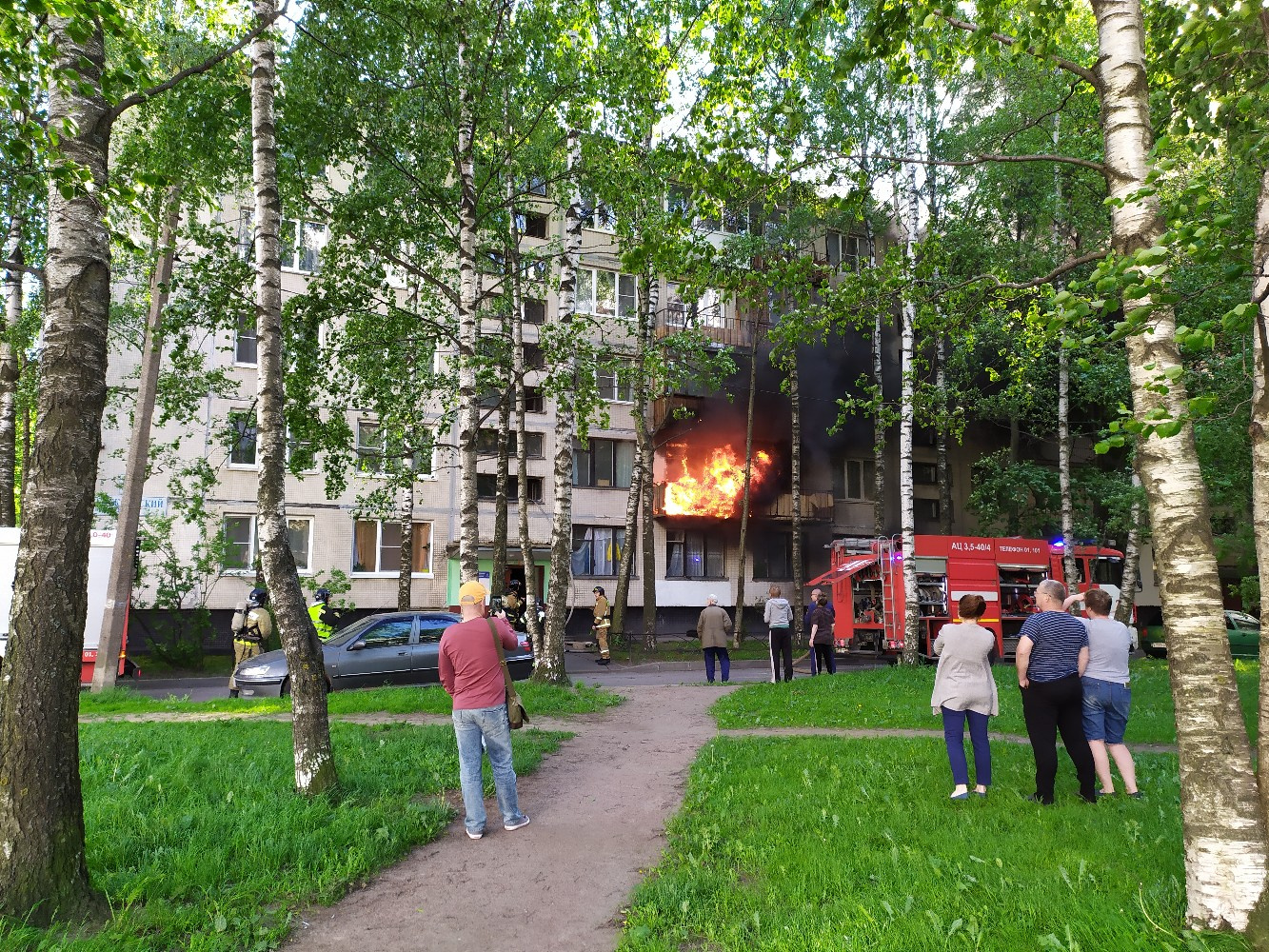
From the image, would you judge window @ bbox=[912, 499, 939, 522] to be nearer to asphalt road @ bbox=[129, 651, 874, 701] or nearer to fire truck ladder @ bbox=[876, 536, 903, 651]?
asphalt road @ bbox=[129, 651, 874, 701]

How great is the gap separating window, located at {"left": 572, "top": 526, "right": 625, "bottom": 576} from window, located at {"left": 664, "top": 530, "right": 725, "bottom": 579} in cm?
185

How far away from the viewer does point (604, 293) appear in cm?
2867

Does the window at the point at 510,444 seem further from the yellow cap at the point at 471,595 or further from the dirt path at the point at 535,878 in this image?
the yellow cap at the point at 471,595

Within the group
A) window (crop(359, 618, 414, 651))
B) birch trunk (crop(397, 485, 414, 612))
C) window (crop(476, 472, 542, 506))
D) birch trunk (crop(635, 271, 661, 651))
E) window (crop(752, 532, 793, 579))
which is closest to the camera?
window (crop(359, 618, 414, 651))

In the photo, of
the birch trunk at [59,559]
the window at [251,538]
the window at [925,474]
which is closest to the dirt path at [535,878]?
the birch trunk at [59,559]

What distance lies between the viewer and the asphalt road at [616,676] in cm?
1655

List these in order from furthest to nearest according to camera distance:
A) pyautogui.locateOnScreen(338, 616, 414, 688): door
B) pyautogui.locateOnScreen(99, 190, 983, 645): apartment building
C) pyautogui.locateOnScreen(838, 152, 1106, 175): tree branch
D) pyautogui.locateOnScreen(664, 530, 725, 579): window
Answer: pyautogui.locateOnScreen(664, 530, 725, 579): window → pyautogui.locateOnScreen(99, 190, 983, 645): apartment building → pyautogui.locateOnScreen(338, 616, 414, 688): door → pyautogui.locateOnScreen(838, 152, 1106, 175): tree branch

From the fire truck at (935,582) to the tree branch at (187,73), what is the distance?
58.6 ft

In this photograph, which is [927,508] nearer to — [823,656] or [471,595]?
[823,656]

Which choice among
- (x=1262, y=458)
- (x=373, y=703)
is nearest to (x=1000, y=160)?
(x=1262, y=458)

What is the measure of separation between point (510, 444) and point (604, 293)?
20.5 feet

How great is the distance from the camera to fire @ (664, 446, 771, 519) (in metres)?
30.0

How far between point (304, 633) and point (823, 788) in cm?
445

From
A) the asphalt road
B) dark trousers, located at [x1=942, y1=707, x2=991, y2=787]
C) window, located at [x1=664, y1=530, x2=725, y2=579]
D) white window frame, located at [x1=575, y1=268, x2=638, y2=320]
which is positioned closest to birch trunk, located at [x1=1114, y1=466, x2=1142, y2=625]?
the asphalt road
